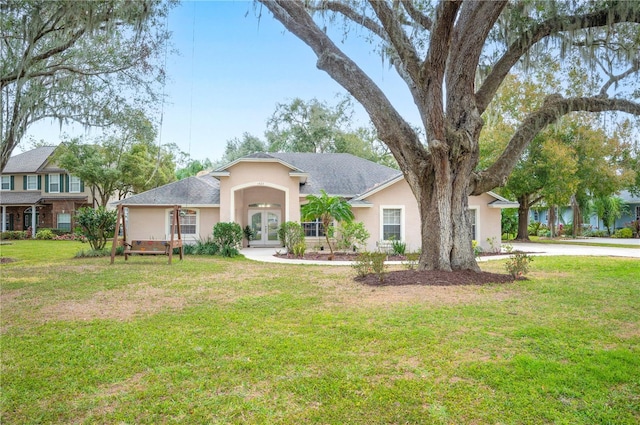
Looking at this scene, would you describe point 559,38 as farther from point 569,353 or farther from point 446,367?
point 446,367

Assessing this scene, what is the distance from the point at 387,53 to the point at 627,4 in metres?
4.97

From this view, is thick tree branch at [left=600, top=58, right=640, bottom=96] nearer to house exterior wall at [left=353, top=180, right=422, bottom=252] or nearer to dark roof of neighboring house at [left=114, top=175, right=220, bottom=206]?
house exterior wall at [left=353, top=180, right=422, bottom=252]

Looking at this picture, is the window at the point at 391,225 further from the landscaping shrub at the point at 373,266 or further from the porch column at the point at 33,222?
the porch column at the point at 33,222

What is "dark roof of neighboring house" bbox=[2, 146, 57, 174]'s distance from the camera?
29.6m

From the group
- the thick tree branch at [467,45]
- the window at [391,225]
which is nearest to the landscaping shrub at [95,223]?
the window at [391,225]

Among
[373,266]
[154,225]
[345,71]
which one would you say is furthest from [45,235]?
[345,71]

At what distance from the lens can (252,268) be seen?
1198 cm

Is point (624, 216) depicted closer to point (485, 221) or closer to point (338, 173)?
point (485, 221)

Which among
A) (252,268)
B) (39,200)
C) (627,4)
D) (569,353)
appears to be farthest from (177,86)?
(39,200)

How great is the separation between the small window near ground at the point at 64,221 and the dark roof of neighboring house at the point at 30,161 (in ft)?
13.8

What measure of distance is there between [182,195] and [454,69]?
14714mm

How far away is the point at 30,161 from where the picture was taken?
100 feet

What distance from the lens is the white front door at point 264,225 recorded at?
71.1 feet

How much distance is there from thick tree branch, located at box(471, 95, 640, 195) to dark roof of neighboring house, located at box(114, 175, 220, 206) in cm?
1289
